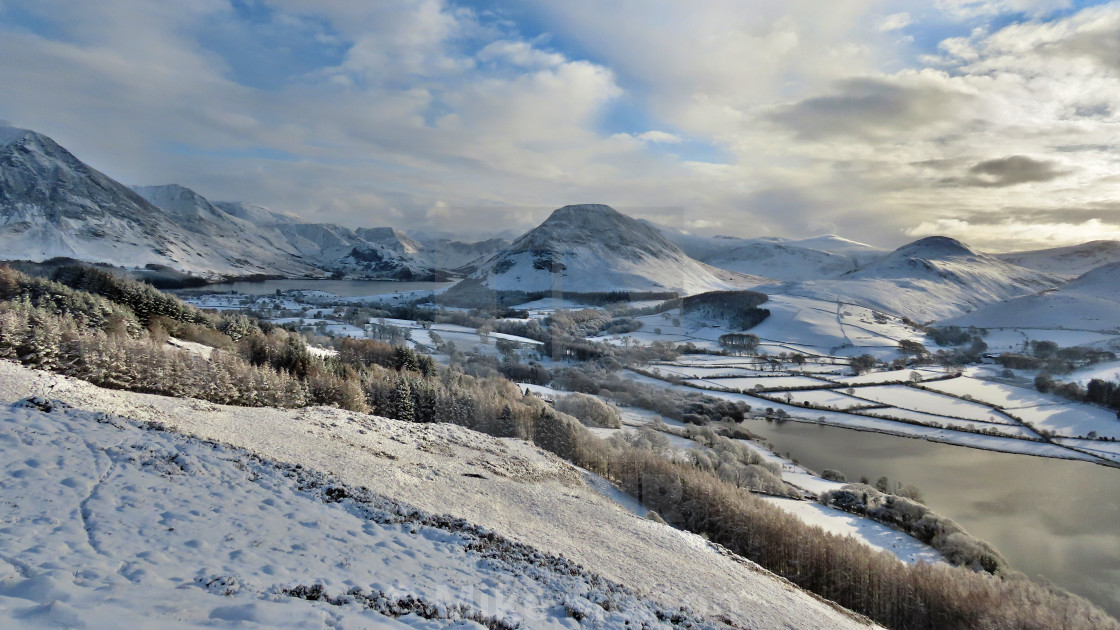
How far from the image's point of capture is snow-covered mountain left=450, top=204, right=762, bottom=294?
12306cm

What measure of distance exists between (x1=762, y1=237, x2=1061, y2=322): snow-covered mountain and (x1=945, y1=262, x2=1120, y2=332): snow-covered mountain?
1608cm

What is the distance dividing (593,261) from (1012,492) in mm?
106567

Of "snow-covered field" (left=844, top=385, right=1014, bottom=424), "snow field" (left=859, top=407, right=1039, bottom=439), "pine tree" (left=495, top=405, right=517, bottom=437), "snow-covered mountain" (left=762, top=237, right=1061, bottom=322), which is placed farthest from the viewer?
"snow-covered mountain" (left=762, top=237, right=1061, bottom=322)

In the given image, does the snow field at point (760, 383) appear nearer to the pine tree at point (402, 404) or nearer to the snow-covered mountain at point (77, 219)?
the pine tree at point (402, 404)

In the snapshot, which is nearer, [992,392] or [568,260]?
[992,392]

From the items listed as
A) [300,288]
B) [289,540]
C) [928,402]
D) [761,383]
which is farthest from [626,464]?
[300,288]

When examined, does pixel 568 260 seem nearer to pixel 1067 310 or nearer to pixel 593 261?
pixel 593 261

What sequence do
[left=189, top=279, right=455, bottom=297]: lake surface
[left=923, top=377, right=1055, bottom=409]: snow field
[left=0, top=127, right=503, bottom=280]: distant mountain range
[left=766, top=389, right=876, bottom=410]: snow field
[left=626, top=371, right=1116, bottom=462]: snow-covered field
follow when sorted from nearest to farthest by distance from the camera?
[left=626, top=371, right=1116, bottom=462]: snow-covered field < [left=766, top=389, right=876, bottom=410]: snow field < [left=923, top=377, right=1055, bottom=409]: snow field < [left=189, top=279, right=455, bottom=297]: lake surface < [left=0, top=127, right=503, bottom=280]: distant mountain range

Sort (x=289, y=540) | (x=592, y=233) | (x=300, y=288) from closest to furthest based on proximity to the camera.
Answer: (x=289, y=540), (x=300, y=288), (x=592, y=233)

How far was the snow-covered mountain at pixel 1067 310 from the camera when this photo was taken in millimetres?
89688

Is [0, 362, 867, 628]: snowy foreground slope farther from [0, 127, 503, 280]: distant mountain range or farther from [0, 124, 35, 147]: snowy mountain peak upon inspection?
[0, 124, 35, 147]: snowy mountain peak

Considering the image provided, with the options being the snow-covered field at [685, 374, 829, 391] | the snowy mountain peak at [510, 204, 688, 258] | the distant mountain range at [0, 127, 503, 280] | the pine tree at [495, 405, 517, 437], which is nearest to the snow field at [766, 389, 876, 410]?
the snow-covered field at [685, 374, 829, 391]

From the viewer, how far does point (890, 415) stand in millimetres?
45875

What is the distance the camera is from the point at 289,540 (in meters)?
7.59
